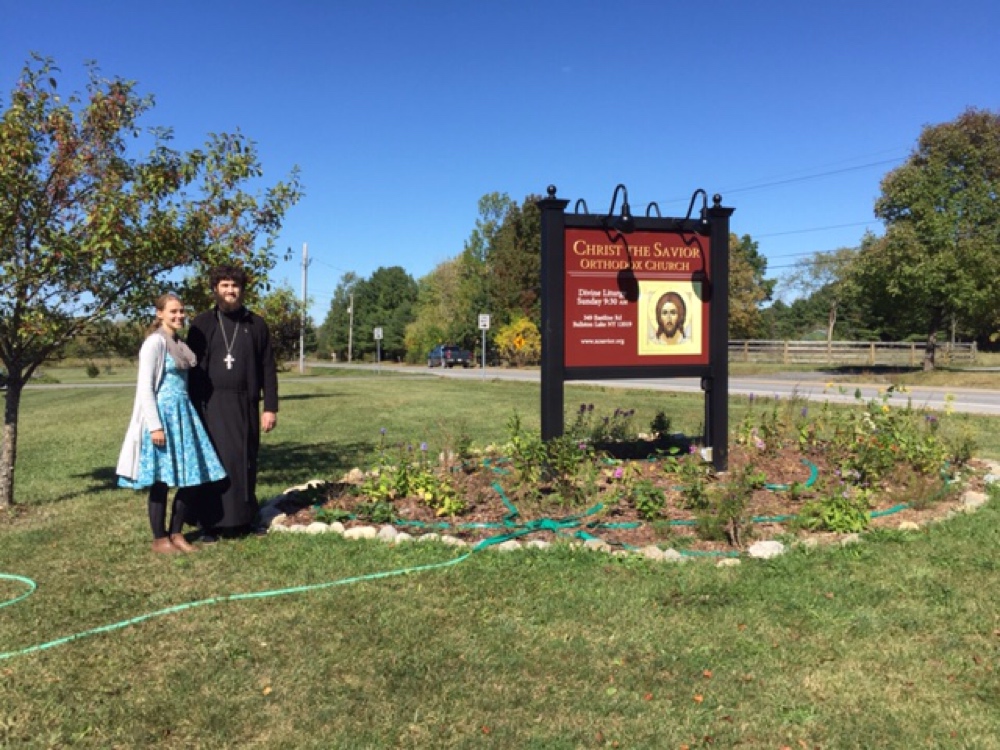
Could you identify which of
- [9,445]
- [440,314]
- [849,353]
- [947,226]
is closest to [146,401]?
[9,445]

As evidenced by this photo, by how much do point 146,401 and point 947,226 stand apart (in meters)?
24.3

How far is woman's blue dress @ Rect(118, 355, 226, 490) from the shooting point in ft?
16.0

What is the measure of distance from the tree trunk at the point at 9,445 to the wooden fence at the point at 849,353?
38.0 metres

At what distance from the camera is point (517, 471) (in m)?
6.13

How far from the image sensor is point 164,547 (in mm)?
5074

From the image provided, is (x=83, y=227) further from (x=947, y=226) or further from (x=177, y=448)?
(x=947, y=226)

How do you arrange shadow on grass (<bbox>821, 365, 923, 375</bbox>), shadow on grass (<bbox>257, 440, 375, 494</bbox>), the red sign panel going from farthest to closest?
shadow on grass (<bbox>821, 365, 923, 375</bbox>), shadow on grass (<bbox>257, 440, 375, 494</bbox>), the red sign panel

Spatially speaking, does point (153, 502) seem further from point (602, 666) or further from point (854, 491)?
point (854, 491)

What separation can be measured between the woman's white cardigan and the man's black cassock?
39cm

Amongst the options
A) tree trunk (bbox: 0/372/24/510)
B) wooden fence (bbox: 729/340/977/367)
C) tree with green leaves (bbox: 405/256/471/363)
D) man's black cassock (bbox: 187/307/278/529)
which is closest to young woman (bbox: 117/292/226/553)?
man's black cassock (bbox: 187/307/278/529)

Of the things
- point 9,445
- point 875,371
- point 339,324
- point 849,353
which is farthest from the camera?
point 339,324

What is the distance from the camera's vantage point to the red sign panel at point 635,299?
6684mm

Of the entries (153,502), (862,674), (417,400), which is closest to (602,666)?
(862,674)

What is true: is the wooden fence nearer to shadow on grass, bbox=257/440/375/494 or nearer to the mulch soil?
shadow on grass, bbox=257/440/375/494
